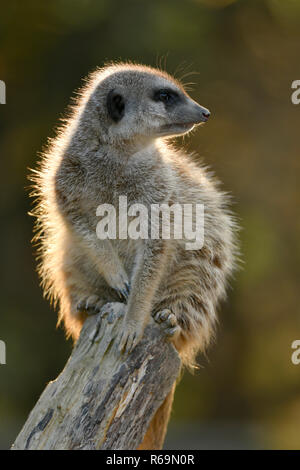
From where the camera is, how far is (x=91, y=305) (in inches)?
99.4

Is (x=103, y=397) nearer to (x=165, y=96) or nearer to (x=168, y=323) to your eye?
(x=168, y=323)

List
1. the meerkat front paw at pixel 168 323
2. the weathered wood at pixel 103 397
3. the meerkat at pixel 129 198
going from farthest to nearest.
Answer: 1. the meerkat at pixel 129 198
2. the meerkat front paw at pixel 168 323
3. the weathered wood at pixel 103 397

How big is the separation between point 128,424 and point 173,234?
76 centimetres

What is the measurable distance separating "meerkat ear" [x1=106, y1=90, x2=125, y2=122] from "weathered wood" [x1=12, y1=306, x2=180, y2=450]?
81cm

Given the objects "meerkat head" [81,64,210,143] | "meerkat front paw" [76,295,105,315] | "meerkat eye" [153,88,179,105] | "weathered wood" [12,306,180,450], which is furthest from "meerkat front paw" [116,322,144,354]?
"meerkat eye" [153,88,179,105]

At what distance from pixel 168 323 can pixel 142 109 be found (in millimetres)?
838

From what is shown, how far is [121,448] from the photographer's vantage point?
2068mm

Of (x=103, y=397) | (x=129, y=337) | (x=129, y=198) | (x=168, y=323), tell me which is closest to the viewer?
(x=103, y=397)

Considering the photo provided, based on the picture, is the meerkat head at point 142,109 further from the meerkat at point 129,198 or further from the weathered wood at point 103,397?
the weathered wood at point 103,397

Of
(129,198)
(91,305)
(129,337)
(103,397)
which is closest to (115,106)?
(129,198)

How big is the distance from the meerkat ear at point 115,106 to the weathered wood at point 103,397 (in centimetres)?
81

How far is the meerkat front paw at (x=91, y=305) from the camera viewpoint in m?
2.51

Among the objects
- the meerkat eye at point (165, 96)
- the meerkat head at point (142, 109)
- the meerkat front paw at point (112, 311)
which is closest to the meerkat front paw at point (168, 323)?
the meerkat front paw at point (112, 311)
